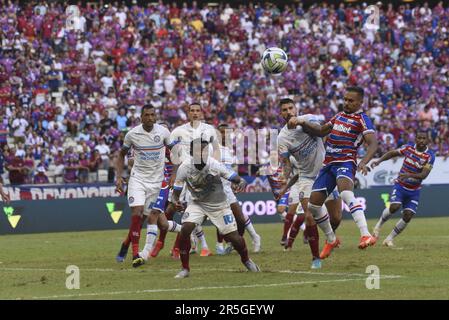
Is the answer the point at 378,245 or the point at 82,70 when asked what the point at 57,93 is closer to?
the point at 82,70

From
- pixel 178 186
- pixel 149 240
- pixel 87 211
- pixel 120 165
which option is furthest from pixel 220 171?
pixel 87 211

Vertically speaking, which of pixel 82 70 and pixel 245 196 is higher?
pixel 82 70

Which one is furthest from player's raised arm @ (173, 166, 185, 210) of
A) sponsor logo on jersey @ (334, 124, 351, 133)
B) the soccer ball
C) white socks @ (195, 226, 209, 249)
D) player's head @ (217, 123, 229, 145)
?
player's head @ (217, 123, 229, 145)

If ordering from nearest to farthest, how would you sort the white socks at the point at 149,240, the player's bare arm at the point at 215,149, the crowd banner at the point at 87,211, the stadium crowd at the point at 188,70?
1. the white socks at the point at 149,240
2. the player's bare arm at the point at 215,149
3. the crowd banner at the point at 87,211
4. the stadium crowd at the point at 188,70

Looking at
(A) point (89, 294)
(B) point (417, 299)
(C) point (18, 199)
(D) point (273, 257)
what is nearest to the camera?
(B) point (417, 299)

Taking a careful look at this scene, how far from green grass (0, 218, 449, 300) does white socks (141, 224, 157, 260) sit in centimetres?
22

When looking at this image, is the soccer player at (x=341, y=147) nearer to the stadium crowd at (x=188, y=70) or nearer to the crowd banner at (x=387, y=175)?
the stadium crowd at (x=188, y=70)

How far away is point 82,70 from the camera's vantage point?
3969 centimetres

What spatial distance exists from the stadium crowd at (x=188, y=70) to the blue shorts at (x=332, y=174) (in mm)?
18123

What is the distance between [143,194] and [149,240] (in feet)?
3.26

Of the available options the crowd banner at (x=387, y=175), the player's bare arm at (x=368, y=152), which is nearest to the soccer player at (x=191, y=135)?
the player's bare arm at (x=368, y=152)

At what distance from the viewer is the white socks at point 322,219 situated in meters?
16.7
